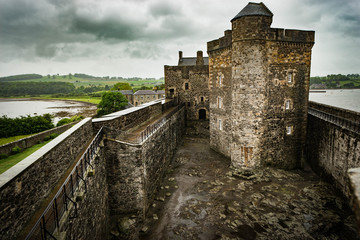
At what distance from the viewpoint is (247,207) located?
1003cm

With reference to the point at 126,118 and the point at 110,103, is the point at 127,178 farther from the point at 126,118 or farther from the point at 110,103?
the point at 110,103

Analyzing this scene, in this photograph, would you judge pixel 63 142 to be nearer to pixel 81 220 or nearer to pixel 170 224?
pixel 81 220

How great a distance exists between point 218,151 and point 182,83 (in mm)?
11085

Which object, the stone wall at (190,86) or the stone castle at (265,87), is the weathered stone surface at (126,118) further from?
the stone wall at (190,86)

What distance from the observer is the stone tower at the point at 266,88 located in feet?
40.7

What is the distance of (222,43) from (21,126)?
20775 millimetres

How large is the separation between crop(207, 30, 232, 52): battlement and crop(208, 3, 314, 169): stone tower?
0.22 ft

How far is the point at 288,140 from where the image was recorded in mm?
13977

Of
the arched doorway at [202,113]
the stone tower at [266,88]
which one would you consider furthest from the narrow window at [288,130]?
the arched doorway at [202,113]

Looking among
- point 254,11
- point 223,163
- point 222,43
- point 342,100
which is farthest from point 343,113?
point 342,100

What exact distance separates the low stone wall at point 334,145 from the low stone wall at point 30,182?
34.0 feet

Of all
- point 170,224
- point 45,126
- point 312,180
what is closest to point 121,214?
point 170,224

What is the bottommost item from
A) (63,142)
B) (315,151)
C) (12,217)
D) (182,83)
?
(315,151)

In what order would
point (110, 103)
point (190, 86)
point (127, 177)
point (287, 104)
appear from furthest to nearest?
1. point (110, 103)
2. point (190, 86)
3. point (287, 104)
4. point (127, 177)
